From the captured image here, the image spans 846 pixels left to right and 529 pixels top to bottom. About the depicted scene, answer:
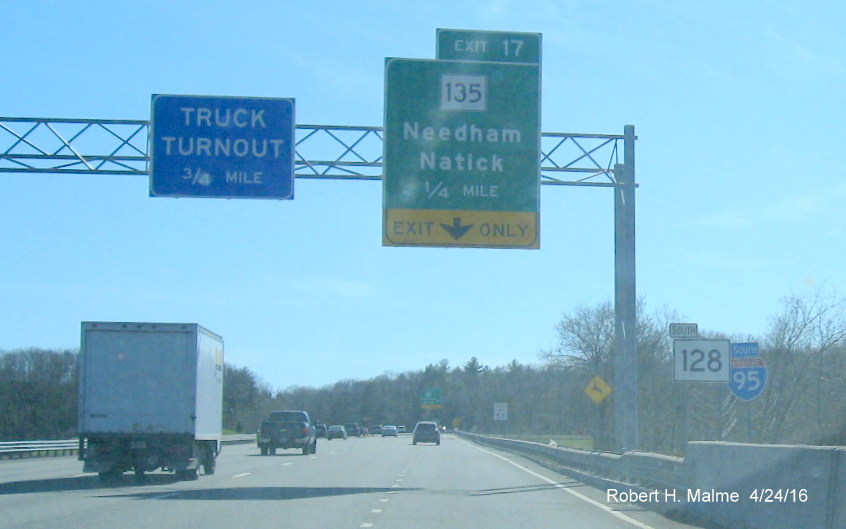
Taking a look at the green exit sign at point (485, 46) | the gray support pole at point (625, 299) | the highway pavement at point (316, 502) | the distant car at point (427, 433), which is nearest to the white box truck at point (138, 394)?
the highway pavement at point (316, 502)

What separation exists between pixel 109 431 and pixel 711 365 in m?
13.6

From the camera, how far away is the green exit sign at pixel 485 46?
20797mm

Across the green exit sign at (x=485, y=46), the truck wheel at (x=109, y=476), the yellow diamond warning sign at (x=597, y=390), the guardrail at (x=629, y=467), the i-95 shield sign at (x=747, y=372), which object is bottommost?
the truck wheel at (x=109, y=476)

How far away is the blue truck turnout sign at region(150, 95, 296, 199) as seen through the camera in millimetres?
20609

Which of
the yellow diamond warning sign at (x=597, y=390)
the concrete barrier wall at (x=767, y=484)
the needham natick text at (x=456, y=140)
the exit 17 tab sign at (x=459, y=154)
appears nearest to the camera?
the concrete barrier wall at (x=767, y=484)

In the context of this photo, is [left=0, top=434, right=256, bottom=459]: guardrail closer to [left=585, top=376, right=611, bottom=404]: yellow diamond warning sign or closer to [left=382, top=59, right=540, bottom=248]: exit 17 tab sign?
[left=585, top=376, right=611, bottom=404]: yellow diamond warning sign

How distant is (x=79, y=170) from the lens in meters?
22.2

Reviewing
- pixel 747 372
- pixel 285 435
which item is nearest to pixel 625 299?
pixel 747 372

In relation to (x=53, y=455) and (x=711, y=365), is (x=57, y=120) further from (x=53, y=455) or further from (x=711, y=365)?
(x=53, y=455)

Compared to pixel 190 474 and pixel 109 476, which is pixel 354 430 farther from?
pixel 190 474

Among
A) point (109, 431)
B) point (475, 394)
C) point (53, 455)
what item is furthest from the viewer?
point (475, 394)

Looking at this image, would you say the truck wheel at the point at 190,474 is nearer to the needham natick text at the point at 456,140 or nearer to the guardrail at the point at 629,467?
the guardrail at the point at 629,467

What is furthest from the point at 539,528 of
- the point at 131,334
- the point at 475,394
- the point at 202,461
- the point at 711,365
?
the point at 475,394

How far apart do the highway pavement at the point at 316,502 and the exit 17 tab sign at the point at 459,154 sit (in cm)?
516
